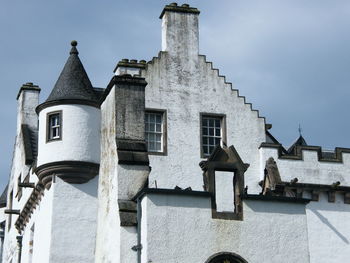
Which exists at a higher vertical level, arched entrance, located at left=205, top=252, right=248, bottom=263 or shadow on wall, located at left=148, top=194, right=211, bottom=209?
shadow on wall, located at left=148, top=194, right=211, bottom=209

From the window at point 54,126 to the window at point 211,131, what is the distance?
580 cm

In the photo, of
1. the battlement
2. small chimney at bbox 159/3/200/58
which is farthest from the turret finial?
the battlement

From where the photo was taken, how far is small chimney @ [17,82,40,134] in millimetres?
42094

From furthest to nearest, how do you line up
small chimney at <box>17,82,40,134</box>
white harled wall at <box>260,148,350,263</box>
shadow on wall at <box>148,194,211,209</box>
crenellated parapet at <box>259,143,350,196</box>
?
small chimney at <box>17,82,40,134</box> → crenellated parapet at <box>259,143,350,196</box> → white harled wall at <box>260,148,350,263</box> → shadow on wall at <box>148,194,211,209</box>

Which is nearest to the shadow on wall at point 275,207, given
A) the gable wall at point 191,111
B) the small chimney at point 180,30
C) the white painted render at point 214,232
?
the white painted render at point 214,232

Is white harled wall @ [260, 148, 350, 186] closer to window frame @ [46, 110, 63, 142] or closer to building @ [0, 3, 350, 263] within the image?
building @ [0, 3, 350, 263]

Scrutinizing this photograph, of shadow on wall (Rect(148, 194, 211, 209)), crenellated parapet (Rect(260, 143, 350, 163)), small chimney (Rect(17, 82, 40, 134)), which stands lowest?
shadow on wall (Rect(148, 194, 211, 209))

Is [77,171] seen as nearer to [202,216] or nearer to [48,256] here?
[48,256]

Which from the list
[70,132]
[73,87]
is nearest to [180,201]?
[70,132]

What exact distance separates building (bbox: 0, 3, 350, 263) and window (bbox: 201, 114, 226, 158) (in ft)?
0.12

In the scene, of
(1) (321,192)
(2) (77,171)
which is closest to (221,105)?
(1) (321,192)

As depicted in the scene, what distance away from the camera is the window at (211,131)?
35812mm

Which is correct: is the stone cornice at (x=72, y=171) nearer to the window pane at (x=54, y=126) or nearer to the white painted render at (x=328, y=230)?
the window pane at (x=54, y=126)

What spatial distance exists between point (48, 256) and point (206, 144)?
7915 mm
